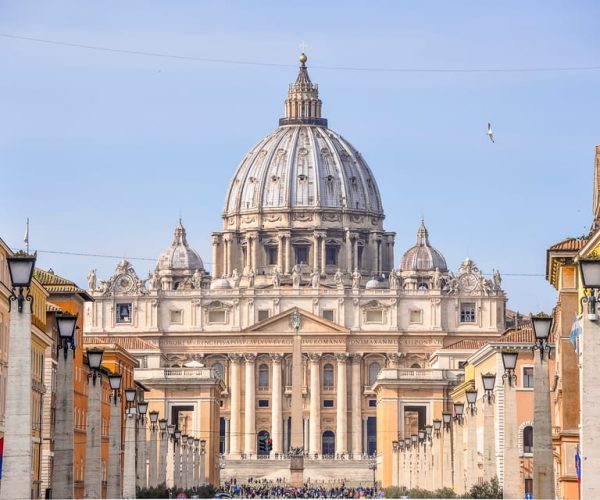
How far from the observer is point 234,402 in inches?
7835

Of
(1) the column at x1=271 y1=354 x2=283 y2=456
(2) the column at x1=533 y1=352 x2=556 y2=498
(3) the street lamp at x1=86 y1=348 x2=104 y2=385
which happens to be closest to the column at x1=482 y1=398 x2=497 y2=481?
(2) the column at x1=533 y1=352 x2=556 y2=498

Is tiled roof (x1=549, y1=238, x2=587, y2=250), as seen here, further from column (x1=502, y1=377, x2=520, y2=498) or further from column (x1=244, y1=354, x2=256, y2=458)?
column (x1=244, y1=354, x2=256, y2=458)

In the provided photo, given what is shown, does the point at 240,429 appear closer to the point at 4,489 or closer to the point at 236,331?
the point at 236,331

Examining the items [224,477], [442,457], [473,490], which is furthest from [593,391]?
[224,477]

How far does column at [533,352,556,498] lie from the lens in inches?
1576

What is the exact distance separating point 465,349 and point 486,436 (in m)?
123

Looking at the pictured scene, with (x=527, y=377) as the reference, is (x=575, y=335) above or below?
below

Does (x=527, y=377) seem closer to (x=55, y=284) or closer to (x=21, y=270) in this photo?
(x=55, y=284)

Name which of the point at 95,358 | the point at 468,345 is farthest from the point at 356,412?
the point at 95,358

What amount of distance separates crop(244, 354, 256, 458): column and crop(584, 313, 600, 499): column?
162502 mm

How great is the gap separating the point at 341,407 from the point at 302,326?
8051 mm

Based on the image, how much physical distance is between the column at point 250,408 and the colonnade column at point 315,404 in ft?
16.7

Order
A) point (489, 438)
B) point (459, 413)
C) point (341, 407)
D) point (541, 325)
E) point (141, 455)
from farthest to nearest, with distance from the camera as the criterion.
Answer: point (341, 407) < point (141, 455) < point (459, 413) < point (489, 438) < point (541, 325)

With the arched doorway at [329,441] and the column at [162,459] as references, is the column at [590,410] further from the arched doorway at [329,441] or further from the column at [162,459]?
the arched doorway at [329,441]
